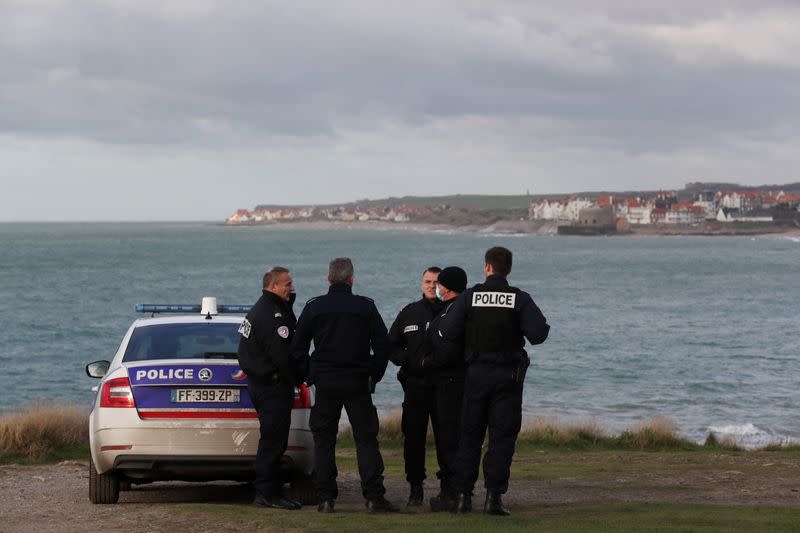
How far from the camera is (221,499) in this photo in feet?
34.8

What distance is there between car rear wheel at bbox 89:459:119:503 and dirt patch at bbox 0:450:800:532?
0.32ft

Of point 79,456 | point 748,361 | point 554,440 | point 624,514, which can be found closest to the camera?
point 624,514

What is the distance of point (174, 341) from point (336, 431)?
1.64 metres

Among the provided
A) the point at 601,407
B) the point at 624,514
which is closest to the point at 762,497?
the point at 624,514

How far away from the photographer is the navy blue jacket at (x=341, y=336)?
930 cm

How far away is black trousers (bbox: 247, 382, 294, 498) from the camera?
30.7 feet

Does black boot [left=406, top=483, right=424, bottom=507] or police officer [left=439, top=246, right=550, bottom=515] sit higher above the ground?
police officer [left=439, top=246, right=550, bottom=515]

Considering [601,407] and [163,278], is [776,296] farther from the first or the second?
[601,407]

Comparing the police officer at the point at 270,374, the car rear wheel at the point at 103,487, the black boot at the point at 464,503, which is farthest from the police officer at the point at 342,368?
the car rear wheel at the point at 103,487

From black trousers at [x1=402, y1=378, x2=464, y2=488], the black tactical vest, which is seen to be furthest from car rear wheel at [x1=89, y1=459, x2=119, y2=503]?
the black tactical vest

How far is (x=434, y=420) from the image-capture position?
988 centimetres

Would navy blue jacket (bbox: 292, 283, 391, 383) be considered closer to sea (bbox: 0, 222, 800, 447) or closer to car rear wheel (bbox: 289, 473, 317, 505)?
car rear wheel (bbox: 289, 473, 317, 505)

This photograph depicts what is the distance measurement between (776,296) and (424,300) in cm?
6760

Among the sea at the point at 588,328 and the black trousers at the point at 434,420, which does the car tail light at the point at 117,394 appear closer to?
the black trousers at the point at 434,420
